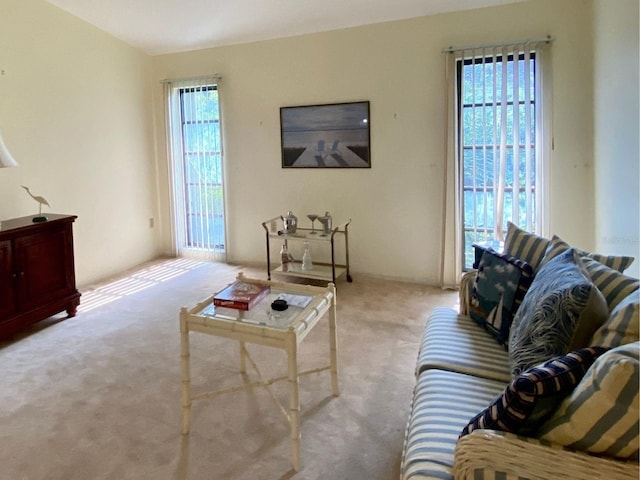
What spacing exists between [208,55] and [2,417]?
407 cm

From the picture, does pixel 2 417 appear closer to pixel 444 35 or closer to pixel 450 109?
pixel 450 109

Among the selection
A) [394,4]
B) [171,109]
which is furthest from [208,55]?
[394,4]

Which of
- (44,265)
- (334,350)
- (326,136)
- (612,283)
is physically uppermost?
(326,136)

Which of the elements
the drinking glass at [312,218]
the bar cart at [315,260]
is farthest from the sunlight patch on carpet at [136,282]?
the drinking glass at [312,218]

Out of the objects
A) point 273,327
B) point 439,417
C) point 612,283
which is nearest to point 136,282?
point 273,327

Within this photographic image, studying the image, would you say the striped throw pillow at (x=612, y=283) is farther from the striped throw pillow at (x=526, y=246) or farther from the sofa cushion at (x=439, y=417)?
the sofa cushion at (x=439, y=417)

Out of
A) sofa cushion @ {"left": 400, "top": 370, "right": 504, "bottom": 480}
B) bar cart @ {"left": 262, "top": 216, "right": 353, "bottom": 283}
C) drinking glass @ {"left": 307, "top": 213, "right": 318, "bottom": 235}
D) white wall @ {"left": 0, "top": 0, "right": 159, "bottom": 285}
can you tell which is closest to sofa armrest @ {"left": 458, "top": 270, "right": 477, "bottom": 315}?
sofa cushion @ {"left": 400, "top": 370, "right": 504, "bottom": 480}

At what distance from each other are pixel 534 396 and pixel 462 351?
2.87ft

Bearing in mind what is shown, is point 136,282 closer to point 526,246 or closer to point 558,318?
point 526,246

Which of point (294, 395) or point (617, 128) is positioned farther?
point (617, 128)

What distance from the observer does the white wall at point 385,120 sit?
12.8 ft

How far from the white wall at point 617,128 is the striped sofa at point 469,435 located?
1.32 m

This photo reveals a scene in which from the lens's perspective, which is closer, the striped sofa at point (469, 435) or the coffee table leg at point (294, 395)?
the striped sofa at point (469, 435)

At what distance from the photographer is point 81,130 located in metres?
4.61
